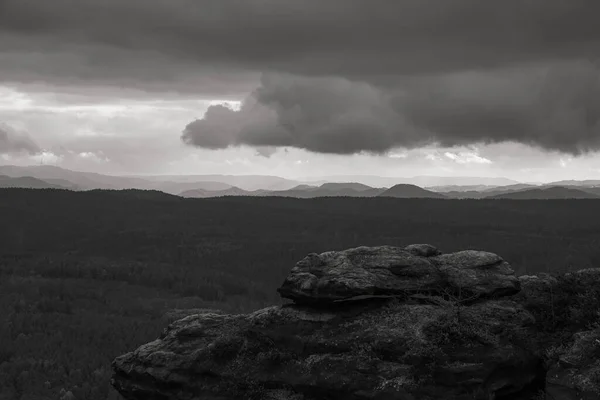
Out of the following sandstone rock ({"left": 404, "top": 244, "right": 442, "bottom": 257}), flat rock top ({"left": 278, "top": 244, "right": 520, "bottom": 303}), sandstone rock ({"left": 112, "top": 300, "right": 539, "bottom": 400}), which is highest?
sandstone rock ({"left": 404, "top": 244, "right": 442, "bottom": 257})

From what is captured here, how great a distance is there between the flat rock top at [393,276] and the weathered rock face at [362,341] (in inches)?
2.0

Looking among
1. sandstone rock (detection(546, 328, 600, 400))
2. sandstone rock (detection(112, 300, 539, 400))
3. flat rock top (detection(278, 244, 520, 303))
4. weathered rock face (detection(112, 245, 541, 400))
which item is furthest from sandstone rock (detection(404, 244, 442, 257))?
sandstone rock (detection(546, 328, 600, 400))

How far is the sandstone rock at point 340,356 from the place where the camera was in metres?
25.2

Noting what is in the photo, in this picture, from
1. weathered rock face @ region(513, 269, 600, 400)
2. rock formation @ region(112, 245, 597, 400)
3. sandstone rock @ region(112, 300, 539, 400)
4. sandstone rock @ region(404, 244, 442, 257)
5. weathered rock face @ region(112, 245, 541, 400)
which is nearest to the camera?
weathered rock face @ region(513, 269, 600, 400)

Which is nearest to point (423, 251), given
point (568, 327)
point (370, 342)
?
point (370, 342)

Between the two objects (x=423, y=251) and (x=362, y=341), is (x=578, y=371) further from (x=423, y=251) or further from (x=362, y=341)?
(x=423, y=251)

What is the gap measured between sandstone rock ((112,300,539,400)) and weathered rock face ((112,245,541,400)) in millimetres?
48

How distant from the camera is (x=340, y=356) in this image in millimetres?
26953

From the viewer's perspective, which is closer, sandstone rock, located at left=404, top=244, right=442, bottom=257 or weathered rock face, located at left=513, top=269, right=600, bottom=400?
weathered rock face, located at left=513, top=269, right=600, bottom=400

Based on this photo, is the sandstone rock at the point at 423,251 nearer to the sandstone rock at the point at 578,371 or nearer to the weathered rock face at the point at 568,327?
the weathered rock face at the point at 568,327

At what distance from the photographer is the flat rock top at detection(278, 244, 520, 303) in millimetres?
28953

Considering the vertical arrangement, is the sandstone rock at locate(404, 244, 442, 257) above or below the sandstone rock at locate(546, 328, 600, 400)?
above

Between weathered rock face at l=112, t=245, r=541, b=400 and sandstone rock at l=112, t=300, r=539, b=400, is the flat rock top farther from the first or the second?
sandstone rock at l=112, t=300, r=539, b=400

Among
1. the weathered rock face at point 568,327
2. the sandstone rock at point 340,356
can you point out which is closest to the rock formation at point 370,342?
the sandstone rock at point 340,356
